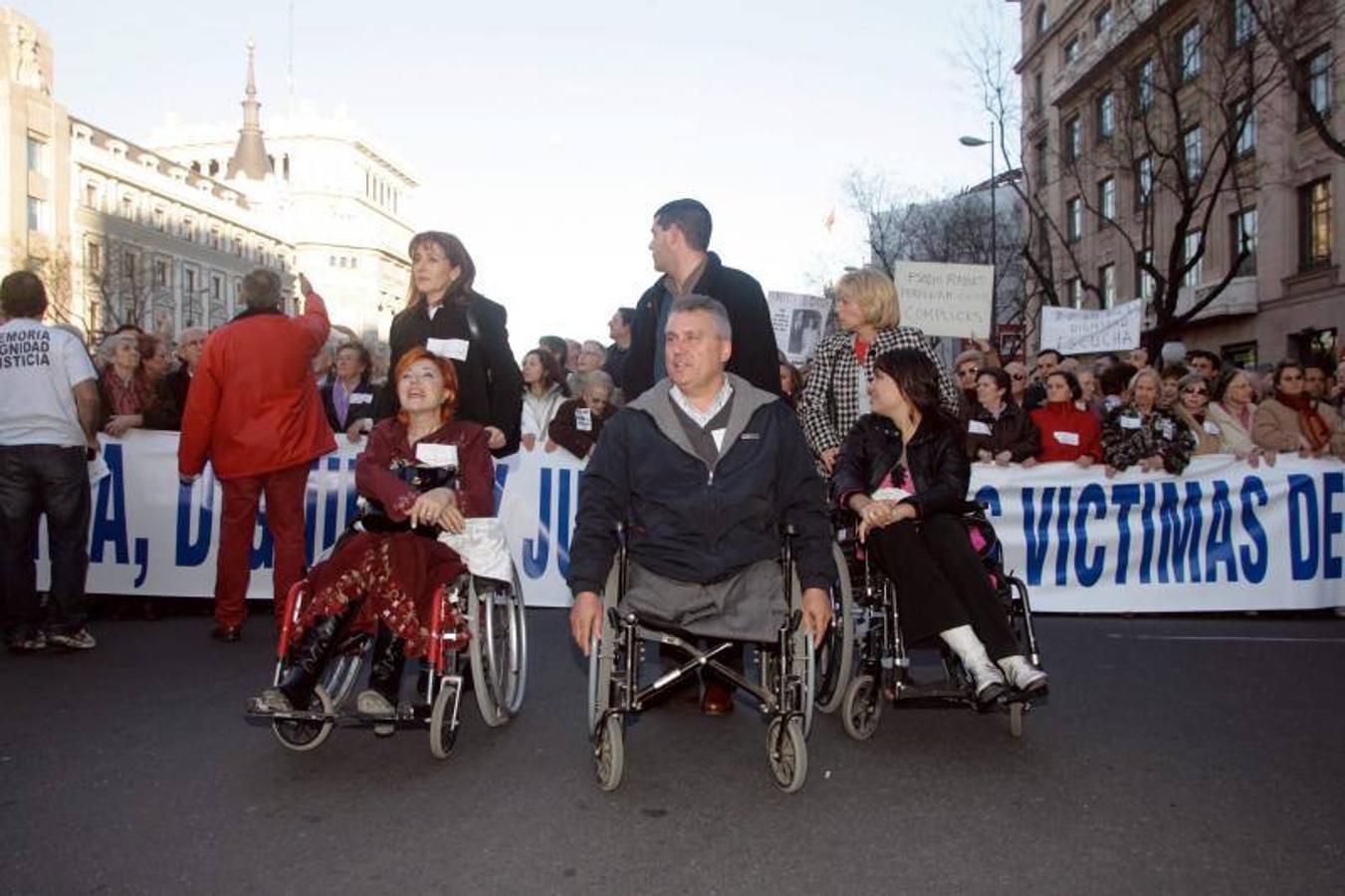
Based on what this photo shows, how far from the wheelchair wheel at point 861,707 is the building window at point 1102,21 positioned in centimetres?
4112

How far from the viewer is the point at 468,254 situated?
6168 mm

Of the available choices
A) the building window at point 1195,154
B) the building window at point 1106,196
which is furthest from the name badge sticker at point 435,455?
the building window at point 1106,196

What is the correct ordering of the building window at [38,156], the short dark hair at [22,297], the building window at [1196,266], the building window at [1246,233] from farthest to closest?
the building window at [38,156], the building window at [1196,266], the building window at [1246,233], the short dark hair at [22,297]

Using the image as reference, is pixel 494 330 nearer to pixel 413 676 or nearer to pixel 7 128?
pixel 413 676

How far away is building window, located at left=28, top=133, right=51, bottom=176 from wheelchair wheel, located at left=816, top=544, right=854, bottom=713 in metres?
63.2

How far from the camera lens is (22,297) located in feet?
22.6

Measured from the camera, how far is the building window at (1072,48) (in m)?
45.7

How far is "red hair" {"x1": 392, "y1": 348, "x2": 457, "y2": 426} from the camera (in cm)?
525

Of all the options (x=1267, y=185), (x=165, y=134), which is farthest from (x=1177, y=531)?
(x=165, y=134)

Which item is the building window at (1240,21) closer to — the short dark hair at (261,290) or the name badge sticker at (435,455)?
the short dark hair at (261,290)

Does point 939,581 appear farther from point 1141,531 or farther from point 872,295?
point 1141,531

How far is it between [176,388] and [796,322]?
9002 mm

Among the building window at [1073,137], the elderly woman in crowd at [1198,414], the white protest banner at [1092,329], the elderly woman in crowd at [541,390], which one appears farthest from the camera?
the building window at [1073,137]

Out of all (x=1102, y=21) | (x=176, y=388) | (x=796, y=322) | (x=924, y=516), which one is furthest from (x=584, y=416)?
(x=1102, y=21)
